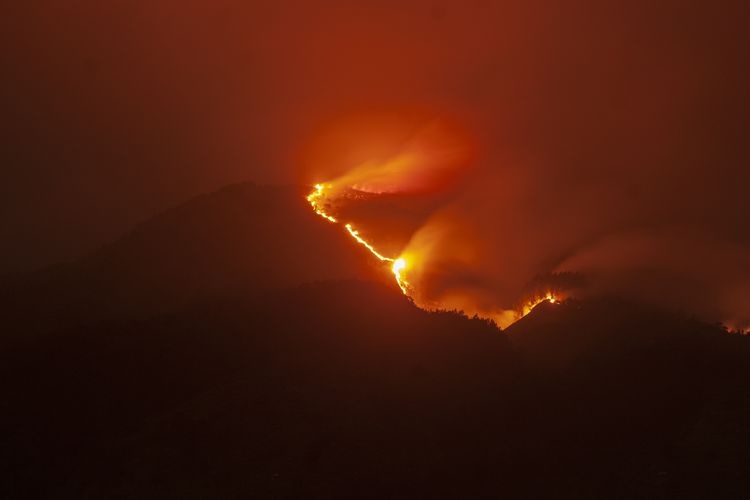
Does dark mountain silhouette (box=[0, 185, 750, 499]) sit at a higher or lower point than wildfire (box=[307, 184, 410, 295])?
lower

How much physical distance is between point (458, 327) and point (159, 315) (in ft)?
40.5

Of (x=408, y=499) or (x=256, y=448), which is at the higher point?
(x=256, y=448)

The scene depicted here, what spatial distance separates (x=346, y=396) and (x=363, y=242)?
1566 centimetres

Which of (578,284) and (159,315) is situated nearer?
(159,315)

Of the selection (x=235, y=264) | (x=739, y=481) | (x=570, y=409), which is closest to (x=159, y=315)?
(x=235, y=264)

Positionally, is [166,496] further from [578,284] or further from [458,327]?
[578,284]

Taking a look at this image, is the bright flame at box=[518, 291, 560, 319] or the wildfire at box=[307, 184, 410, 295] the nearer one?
the bright flame at box=[518, 291, 560, 319]

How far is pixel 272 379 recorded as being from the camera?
19516 millimetres

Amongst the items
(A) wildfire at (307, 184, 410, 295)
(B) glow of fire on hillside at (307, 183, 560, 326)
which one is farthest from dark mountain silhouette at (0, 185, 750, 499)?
(A) wildfire at (307, 184, 410, 295)

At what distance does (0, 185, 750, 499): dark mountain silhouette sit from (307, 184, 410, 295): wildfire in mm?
4151

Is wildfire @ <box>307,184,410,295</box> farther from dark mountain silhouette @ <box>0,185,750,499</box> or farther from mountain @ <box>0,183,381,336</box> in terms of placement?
dark mountain silhouette @ <box>0,185,750,499</box>

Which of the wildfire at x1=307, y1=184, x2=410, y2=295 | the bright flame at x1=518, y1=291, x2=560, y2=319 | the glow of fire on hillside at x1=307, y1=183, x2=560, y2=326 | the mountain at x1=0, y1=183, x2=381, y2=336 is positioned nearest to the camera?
the mountain at x1=0, y1=183, x2=381, y2=336

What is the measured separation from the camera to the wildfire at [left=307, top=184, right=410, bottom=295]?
106 feet

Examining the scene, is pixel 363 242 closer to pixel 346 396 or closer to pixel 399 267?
pixel 399 267
